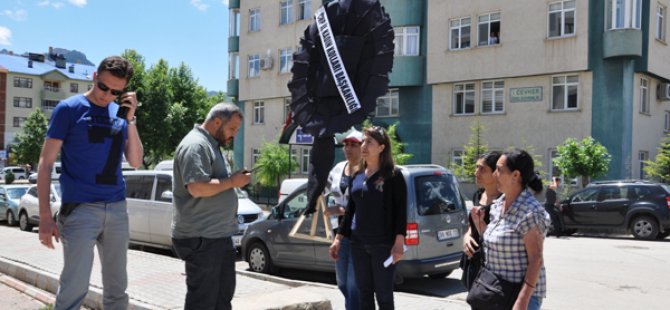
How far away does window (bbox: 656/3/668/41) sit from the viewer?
25266 mm

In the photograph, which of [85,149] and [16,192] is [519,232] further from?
[16,192]

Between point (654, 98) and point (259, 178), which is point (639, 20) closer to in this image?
point (654, 98)

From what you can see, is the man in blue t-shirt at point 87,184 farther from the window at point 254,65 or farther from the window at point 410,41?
the window at point 254,65

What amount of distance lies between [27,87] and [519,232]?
8897 cm

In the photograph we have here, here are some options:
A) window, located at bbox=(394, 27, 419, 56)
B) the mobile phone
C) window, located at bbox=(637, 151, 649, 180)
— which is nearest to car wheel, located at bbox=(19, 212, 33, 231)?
the mobile phone

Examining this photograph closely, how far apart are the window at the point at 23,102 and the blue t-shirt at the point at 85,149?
283ft

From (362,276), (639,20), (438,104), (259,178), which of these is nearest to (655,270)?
(362,276)

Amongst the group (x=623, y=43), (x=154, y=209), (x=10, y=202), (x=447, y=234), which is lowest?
(x=10, y=202)

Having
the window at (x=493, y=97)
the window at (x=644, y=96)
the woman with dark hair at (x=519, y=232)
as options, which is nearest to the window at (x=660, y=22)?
the window at (x=644, y=96)

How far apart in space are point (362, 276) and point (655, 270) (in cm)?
834

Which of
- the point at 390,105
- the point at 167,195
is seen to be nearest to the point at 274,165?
the point at 390,105

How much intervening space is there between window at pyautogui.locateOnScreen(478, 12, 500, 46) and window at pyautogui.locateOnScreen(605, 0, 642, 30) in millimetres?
4518

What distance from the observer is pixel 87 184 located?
396 cm

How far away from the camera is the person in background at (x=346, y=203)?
4.80m
